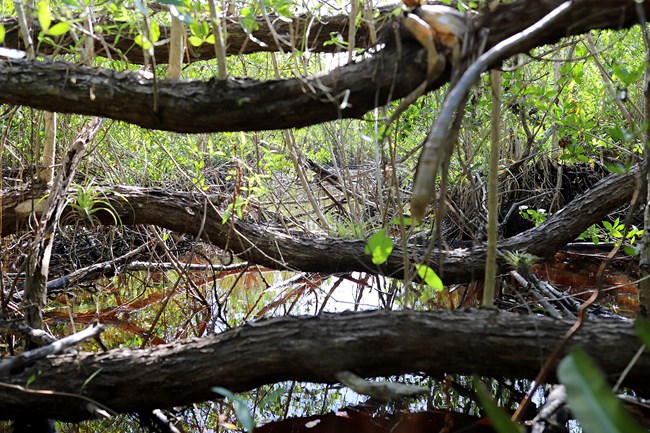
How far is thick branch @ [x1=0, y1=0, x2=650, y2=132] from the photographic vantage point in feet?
4.84

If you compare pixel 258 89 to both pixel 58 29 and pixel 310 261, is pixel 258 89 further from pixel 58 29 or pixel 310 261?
pixel 310 261

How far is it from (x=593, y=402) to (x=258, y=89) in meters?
1.32

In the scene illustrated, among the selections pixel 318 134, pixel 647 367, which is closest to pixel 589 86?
pixel 318 134

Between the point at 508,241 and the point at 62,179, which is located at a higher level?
the point at 62,179

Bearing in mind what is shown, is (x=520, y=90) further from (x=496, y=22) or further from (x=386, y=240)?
(x=386, y=240)

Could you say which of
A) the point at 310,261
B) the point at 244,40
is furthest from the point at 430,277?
the point at 244,40

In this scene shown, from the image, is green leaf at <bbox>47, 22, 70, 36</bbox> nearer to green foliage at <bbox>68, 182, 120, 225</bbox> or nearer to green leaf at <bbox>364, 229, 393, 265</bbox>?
Answer: green leaf at <bbox>364, 229, 393, 265</bbox>

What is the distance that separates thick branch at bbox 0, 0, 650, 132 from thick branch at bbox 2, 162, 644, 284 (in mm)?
1183

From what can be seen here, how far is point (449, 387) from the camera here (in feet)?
7.90

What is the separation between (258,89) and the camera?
1.67 metres

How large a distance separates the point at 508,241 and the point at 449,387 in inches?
42.8

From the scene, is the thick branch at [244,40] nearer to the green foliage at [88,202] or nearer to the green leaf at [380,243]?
the green foliage at [88,202]

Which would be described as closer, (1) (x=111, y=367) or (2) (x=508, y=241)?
(1) (x=111, y=367)

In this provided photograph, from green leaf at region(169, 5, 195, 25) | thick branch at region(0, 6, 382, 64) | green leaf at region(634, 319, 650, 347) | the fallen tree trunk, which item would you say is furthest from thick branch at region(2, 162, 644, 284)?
green leaf at region(634, 319, 650, 347)
